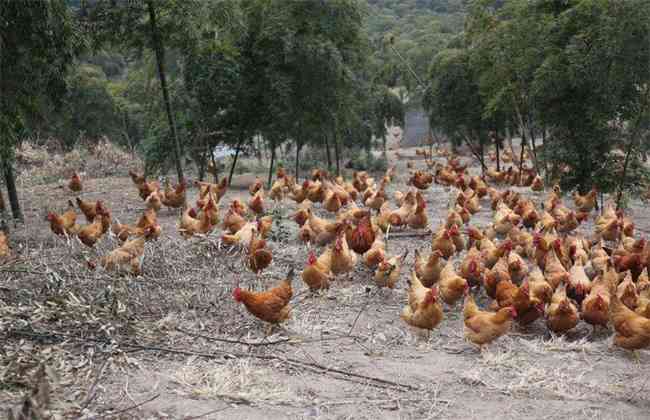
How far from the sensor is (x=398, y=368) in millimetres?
5234

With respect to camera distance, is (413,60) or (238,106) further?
(413,60)

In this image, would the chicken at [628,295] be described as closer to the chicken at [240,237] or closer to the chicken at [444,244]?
the chicken at [444,244]

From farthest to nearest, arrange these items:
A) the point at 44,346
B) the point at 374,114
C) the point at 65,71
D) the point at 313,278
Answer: the point at 374,114 → the point at 65,71 → the point at 313,278 → the point at 44,346

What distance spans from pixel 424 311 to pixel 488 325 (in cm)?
58

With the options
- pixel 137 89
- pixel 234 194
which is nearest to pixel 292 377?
pixel 234 194

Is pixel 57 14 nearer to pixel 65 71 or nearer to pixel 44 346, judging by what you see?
pixel 65 71

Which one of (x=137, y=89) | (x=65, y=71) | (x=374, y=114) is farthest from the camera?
(x=374, y=114)

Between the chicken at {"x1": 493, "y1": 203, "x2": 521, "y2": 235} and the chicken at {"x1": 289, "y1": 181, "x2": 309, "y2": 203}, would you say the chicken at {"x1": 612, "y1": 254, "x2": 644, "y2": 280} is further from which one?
the chicken at {"x1": 289, "y1": 181, "x2": 309, "y2": 203}

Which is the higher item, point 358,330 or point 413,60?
point 413,60

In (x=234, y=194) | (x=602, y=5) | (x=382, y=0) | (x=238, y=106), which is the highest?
(x=382, y=0)

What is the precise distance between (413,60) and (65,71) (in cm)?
2181

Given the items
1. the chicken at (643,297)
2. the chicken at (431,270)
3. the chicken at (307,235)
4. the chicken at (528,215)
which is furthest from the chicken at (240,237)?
the chicken at (528,215)

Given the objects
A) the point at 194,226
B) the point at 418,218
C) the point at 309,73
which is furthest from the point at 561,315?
the point at 309,73

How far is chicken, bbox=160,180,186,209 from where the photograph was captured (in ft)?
36.4
